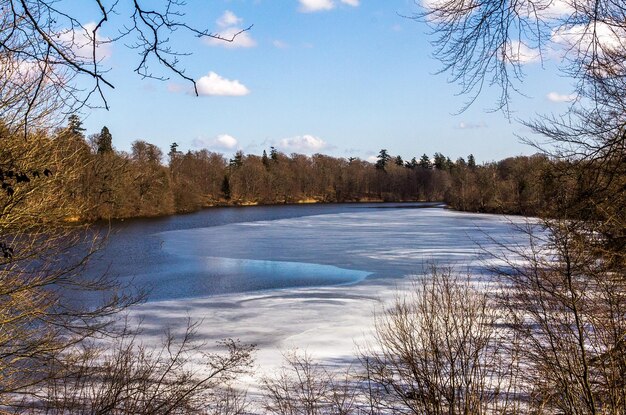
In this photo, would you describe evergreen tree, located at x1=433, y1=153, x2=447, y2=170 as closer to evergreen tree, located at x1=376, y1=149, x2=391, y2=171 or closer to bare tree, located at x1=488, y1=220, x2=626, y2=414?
evergreen tree, located at x1=376, y1=149, x2=391, y2=171

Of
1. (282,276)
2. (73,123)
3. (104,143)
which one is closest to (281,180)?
(104,143)

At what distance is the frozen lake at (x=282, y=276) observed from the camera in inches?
431

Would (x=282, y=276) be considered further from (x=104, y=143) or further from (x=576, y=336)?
(x=104, y=143)

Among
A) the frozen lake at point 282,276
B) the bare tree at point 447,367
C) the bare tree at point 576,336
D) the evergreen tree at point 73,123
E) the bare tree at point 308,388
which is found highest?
the evergreen tree at point 73,123

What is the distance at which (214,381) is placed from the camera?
812cm

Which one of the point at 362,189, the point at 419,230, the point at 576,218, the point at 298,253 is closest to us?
the point at 576,218

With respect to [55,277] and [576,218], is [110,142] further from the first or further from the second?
[576,218]

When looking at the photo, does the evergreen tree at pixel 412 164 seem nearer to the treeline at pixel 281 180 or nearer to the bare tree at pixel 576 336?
the treeline at pixel 281 180

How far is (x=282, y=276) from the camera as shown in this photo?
55.6 ft

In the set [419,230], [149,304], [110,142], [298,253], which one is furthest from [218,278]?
[110,142]

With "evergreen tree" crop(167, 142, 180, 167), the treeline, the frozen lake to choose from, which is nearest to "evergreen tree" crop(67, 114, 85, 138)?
the frozen lake

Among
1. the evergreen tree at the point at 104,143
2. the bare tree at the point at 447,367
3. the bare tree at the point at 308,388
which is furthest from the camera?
the evergreen tree at the point at 104,143

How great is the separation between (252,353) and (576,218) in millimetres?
6400

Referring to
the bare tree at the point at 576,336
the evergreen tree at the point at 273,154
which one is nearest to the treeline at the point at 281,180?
the evergreen tree at the point at 273,154
